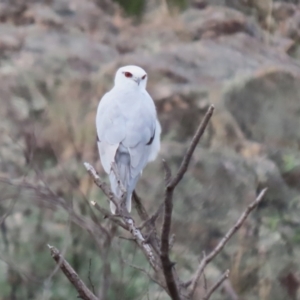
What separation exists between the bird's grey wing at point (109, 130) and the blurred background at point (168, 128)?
1021mm

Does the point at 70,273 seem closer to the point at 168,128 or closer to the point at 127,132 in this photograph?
the point at 127,132

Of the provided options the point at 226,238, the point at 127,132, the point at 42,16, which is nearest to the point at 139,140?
the point at 127,132

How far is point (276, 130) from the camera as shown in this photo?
311 centimetres

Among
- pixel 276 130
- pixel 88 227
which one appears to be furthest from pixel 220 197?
pixel 88 227

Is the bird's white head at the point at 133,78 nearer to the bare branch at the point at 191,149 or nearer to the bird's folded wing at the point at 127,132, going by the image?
the bird's folded wing at the point at 127,132

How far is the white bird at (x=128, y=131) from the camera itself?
4.76 feet

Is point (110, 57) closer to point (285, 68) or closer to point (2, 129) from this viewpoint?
point (2, 129)

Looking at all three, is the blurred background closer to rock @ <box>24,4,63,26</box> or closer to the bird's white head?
rock @ <box>24,4,63,26</box>

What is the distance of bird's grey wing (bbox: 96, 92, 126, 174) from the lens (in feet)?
4.82

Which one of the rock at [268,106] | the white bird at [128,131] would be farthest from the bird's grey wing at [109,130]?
the rock at [268,106]

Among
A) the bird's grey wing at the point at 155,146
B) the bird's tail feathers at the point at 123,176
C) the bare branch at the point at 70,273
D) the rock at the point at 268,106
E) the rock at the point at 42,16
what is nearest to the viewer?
the bare branch at the point at 70,273

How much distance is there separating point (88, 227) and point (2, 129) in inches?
37.2

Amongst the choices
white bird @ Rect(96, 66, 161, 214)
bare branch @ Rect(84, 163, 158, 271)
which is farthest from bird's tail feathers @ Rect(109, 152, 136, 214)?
bare branch @ Rect(84, 163, 158, 271)

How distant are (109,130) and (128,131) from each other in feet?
0.17
